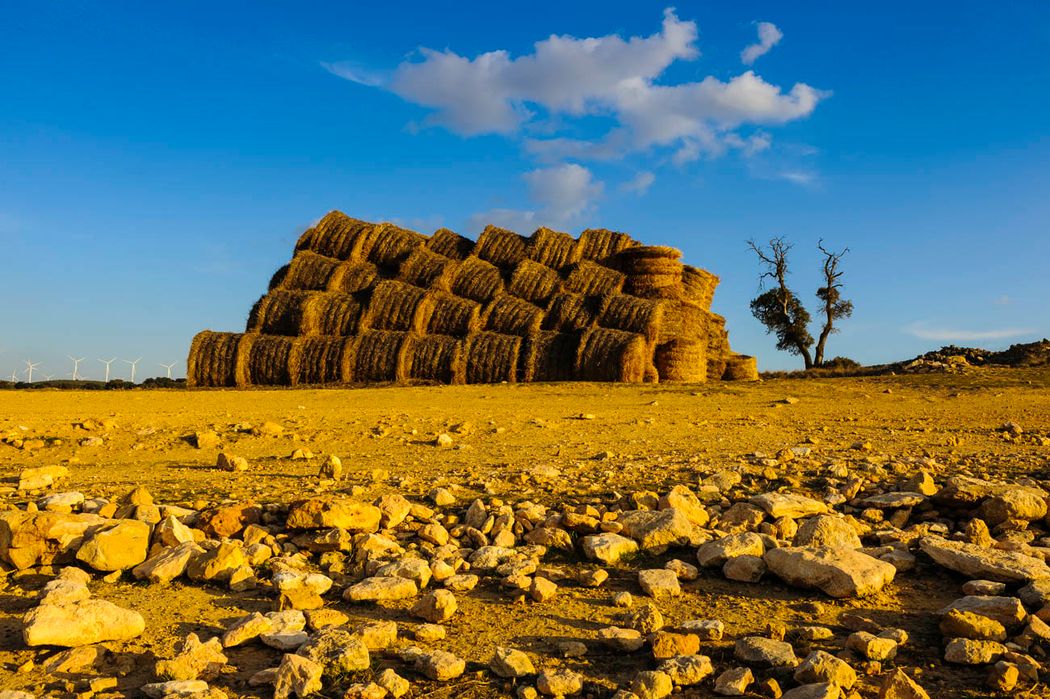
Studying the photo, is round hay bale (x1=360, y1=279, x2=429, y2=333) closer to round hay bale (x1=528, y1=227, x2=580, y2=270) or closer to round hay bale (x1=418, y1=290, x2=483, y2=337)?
round hay bale (x1=418, y1=290, x2=483, y2=337)

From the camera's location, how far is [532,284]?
1992 cm

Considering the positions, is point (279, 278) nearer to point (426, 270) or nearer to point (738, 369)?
point (426, 270)

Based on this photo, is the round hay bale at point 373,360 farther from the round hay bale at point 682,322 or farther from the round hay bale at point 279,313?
the round hay bale at point 682,322

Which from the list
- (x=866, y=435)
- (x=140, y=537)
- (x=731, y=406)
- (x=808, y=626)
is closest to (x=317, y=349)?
(x=731, y=406)

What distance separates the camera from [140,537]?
444 cm

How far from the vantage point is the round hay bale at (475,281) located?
65.3 feet

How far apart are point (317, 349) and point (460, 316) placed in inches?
133

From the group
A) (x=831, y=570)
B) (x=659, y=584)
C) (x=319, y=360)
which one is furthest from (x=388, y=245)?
(x=831, y=570)

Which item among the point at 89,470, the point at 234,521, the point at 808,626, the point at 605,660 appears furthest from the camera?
the point at 89,470

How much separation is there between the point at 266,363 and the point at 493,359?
5.43m

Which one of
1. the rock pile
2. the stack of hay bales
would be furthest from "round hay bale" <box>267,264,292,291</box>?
the rock pile

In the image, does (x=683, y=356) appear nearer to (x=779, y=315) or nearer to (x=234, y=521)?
(x=234, y=521)

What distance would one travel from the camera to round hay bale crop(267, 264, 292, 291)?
2103cm

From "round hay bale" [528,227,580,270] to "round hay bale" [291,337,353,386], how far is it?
577 centimetres
